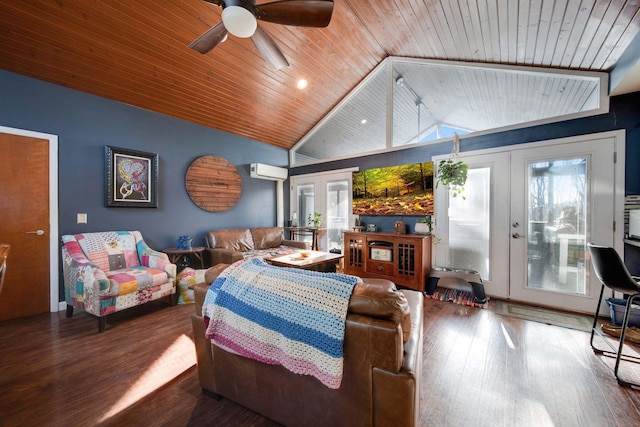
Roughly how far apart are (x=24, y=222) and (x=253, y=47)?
3.40 meters

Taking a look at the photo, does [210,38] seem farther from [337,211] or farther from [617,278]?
[617,278]

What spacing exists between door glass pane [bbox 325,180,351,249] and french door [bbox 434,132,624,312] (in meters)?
2.03

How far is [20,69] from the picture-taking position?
2.66m

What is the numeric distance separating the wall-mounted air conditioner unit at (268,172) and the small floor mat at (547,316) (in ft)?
14.6

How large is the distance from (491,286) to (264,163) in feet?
15.3

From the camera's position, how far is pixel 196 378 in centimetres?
178

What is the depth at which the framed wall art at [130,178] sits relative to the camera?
3273mm

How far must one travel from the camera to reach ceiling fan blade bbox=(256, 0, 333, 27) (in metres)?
1.86

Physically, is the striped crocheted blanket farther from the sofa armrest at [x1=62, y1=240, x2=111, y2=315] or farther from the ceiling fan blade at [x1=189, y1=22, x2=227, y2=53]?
the ceiling fan blade at [x1=189, y1=22, x2=227, y2=53]

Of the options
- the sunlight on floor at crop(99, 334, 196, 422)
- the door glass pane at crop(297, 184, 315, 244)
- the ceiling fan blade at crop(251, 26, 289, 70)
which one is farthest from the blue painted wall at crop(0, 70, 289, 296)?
the ceiling fan blade at crop(251, 26, 289, 70)

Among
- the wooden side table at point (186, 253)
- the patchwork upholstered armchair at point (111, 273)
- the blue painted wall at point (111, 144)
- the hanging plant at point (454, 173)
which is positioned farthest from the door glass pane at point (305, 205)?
the patchwork upholstered armchair at point (111, 273)

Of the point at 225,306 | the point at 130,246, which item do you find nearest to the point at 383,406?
the point at 225,306

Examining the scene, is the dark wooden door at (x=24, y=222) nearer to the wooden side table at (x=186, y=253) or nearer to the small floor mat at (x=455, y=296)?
the wooden side table at (x=186, y=253)

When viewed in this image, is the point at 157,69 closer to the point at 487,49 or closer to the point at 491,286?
the point at 487,49
